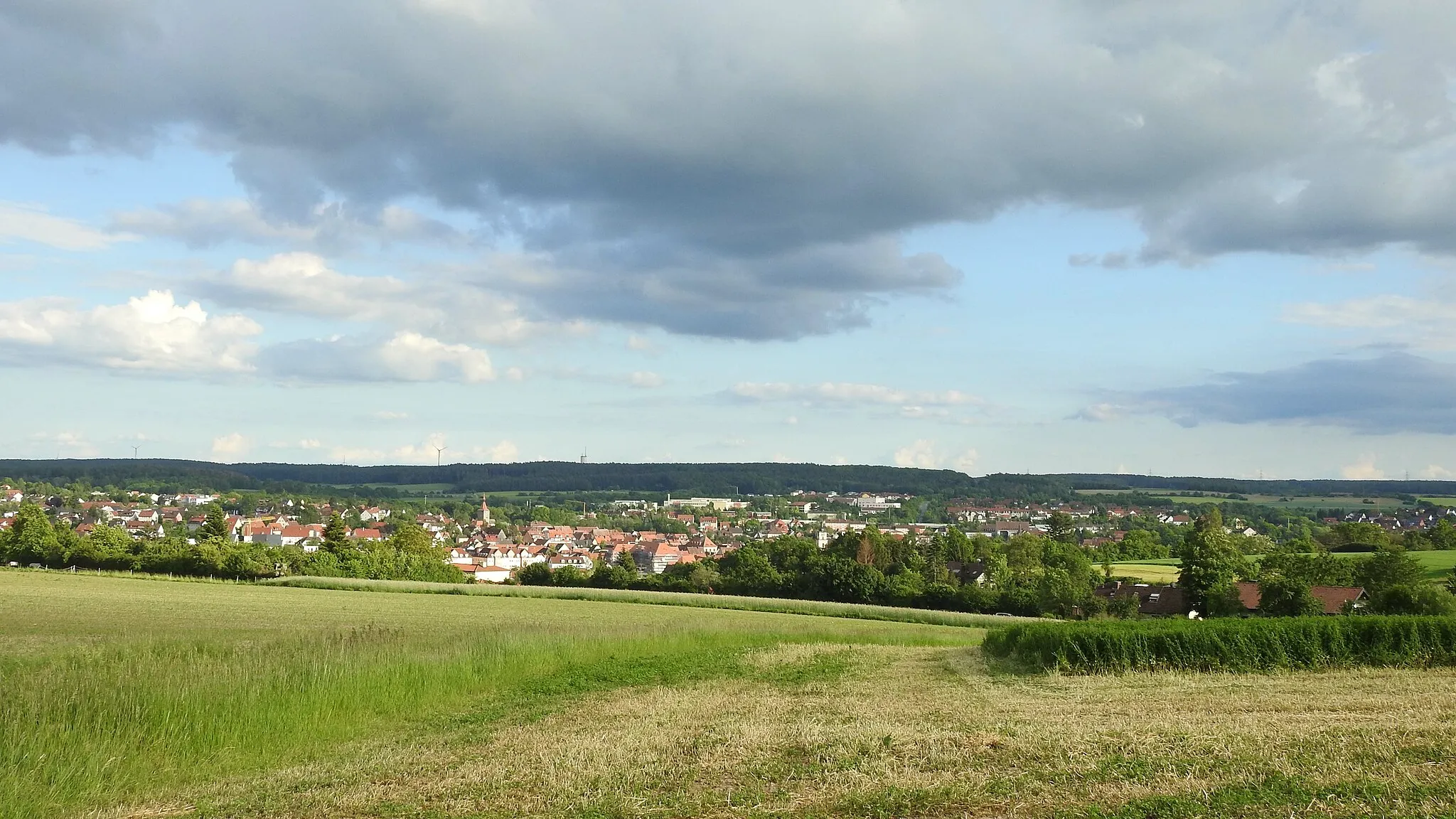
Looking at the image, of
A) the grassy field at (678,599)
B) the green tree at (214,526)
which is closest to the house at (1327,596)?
the grassy field at (678,599)

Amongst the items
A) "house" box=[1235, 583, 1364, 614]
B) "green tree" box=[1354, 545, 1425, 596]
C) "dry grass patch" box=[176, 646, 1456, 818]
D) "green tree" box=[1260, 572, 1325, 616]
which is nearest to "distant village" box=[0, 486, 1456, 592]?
"house" box=[1235, 583, 1364, 614]

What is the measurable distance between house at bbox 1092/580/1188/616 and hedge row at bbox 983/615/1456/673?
4805cm

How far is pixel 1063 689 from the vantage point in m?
19.2

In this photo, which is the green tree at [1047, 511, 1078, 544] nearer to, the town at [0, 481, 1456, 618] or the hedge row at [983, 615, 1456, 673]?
the town at [0, 481, 1456, 618]

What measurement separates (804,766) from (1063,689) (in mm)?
9757

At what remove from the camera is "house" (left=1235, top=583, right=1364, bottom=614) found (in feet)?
198

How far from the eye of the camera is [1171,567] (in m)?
99.8

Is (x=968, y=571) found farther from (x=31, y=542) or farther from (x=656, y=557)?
(x=31, y=542)

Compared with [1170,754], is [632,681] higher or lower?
lower

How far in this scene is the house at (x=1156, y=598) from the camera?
69.4 metres

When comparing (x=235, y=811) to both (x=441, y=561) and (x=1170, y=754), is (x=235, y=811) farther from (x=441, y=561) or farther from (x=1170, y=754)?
(x=441, y=561)

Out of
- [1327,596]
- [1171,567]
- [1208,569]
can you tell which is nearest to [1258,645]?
[1327,596]

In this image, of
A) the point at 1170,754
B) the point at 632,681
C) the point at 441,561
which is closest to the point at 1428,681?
the point at 1170,754

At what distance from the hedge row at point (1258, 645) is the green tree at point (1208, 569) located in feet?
142
